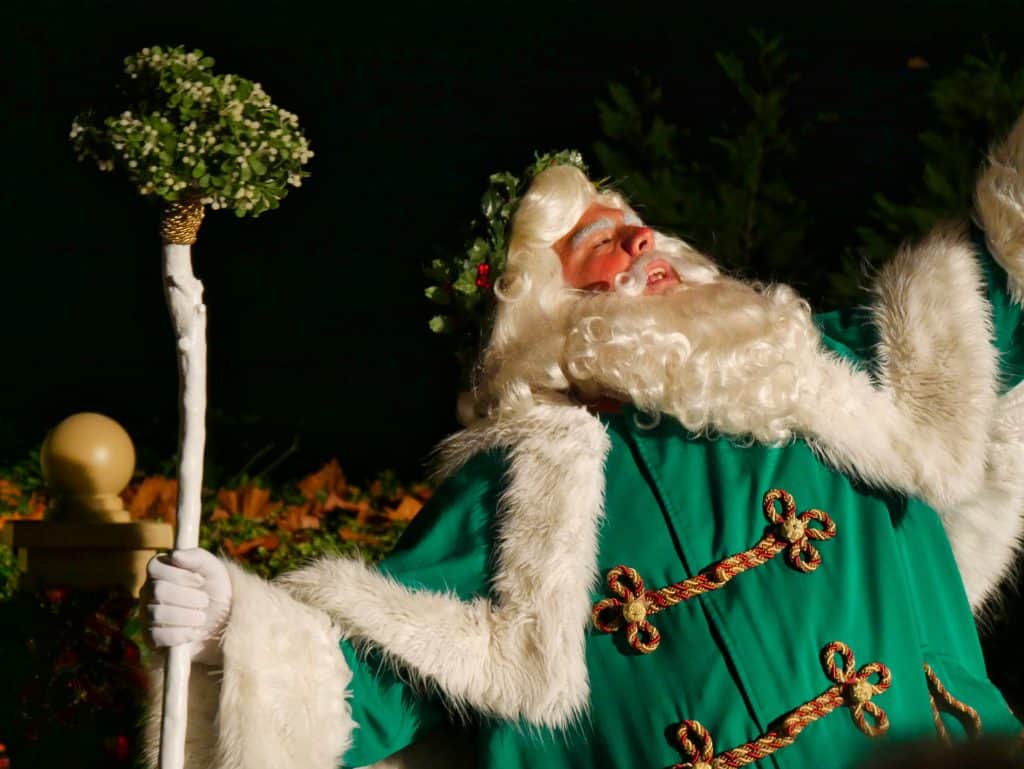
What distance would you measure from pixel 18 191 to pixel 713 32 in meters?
2.49

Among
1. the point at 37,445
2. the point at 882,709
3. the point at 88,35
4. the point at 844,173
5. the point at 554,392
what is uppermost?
the point at 88,35

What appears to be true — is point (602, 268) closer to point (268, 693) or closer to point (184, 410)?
point (184, 410)

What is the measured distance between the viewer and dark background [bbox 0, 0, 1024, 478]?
4.80 meters

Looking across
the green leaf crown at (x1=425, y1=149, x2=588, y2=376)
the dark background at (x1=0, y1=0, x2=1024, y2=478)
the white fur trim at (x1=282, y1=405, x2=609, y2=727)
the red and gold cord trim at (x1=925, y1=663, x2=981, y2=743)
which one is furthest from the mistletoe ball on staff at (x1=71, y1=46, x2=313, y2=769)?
the dark background at (x1=0, y1=0, x2=1024, y2=478)

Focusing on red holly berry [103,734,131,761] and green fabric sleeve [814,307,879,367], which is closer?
green fabric sleeve [814,307,879,367]

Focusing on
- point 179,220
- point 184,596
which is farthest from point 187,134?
point 184,596

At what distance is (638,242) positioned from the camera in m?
2.65

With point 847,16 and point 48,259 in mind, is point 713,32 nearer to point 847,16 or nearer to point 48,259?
point 847,16

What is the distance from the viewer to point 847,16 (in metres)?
4.44

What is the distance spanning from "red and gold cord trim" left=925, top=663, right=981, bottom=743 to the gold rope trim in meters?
1.43

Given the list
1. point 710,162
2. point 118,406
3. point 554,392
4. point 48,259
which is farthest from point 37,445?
point 554,392

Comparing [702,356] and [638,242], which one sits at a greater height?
[638,242]

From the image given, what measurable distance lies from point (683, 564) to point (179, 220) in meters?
1.01

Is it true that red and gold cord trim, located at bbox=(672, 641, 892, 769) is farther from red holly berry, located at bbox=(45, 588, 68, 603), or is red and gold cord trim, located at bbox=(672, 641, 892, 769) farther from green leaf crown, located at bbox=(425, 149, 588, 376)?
red holly berry, located at bbox=(45, 588, 68, 603)
